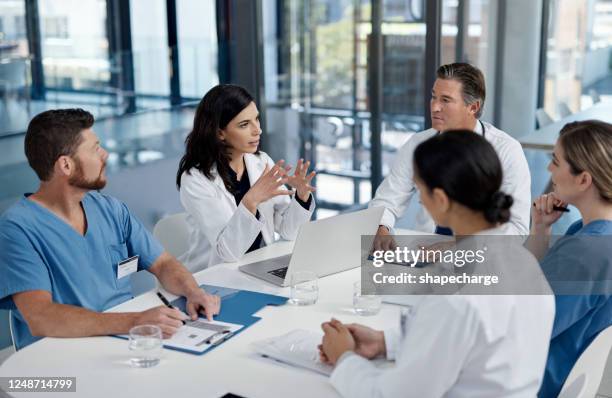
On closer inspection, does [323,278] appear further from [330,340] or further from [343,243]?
[330,340]

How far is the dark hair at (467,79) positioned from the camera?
3.25m

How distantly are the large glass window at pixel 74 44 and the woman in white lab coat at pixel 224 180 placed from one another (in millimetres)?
1027

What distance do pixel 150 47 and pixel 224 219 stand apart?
1777mm

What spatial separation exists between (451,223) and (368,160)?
4033 millimetres

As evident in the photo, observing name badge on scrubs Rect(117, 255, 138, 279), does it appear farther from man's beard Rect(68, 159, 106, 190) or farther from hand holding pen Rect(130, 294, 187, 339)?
hand holding pen Rect(130, 294, 187, 339)

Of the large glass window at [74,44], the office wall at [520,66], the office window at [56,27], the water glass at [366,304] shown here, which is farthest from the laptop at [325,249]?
the office wall at [520,66]

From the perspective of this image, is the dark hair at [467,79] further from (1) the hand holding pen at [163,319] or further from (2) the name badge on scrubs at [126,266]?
(1) the hand holding pen at [163,319]

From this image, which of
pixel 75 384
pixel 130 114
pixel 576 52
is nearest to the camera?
pixel 75 384

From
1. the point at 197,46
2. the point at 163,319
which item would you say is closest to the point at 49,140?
the point at 163,319

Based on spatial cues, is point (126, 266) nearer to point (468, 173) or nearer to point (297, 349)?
point (297, 349)

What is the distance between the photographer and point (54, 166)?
2.39 meters

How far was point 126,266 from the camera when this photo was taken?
2576 millimetres

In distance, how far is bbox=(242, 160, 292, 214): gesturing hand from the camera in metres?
2.80

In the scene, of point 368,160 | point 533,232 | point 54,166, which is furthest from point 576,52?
point 54,166
